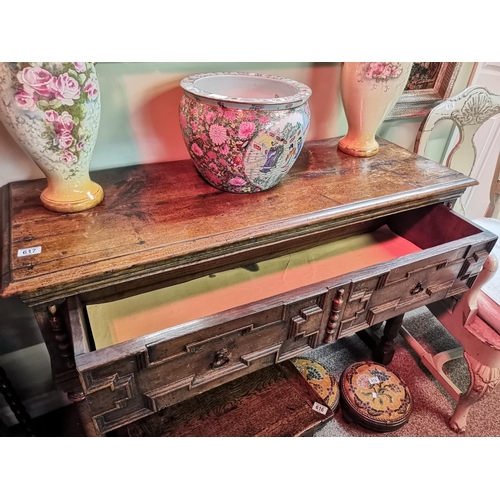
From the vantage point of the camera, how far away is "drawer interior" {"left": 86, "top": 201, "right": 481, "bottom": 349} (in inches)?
26.7

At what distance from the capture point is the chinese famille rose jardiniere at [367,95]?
0.79 meters

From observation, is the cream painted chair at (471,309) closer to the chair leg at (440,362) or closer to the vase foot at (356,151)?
the chair leg at (440,362)

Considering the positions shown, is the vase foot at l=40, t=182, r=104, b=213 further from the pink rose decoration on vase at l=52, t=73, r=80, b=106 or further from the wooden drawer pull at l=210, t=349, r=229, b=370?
the wooden drawer pull at l=210, t=349, r=229, b=370

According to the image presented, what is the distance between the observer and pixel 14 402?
0.83m

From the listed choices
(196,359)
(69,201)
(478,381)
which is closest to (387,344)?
(478,381)

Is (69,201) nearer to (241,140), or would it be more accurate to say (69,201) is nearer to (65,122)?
(65,122)

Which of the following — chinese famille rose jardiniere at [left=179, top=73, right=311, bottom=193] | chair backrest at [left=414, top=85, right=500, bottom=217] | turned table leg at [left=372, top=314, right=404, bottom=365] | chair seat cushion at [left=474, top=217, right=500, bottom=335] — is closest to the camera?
chinese famille rose jardiniere at [left=179, top=73, right=311, bottom=193]

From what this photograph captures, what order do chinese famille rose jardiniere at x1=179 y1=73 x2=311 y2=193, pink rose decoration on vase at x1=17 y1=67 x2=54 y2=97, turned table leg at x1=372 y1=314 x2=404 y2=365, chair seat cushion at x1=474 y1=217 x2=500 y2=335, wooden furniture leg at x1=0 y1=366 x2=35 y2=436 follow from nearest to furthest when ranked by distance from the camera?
pink rose decoration on vase at x1=17 y1=67 x2=54 y2=97 < chinese famille rose jardiniere at x1=179 y1=73 x2=311 y2=193 < wooden furniture leg at x1=0 y1=366 x2=35 y2=436 < chair seat cushion at x1=474 y1=217 x2=500 y2=335 < turned table leg at x1=372 y1=314 x2=404 y2=365

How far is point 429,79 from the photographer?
110 cm

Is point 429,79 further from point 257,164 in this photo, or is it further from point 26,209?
point 26,209

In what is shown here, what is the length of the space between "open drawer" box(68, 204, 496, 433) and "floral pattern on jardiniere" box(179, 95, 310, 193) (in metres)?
0.23

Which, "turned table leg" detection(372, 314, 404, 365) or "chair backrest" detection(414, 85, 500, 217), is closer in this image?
"chair backrest" detection(414, 85, 500, 217)

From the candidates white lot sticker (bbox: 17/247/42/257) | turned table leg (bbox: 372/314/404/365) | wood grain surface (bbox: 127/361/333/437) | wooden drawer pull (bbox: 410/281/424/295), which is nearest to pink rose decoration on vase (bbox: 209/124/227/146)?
white lot sticker (bbox: 17/247/42/257)

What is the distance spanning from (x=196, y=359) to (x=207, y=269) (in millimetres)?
269
